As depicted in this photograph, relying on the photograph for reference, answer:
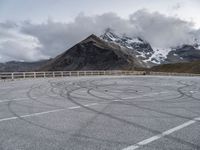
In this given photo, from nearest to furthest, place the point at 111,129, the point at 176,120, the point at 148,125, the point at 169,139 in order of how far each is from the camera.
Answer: the point at 169,139, the point at 111,129, the point at 148,125, the point at 176,120

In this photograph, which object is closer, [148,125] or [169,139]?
[169,139]

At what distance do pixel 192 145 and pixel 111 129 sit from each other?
2006 millimetres

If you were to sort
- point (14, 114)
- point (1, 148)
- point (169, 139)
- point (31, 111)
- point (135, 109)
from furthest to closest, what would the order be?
point (135, 109), point (31, 111), point (14, 114), point (169, 139), point (1, 148)

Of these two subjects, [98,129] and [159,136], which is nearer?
[159,136]

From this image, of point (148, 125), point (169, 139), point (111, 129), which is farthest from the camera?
point (148, 125)

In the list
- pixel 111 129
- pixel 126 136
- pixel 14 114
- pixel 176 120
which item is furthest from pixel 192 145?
pixel 14 114

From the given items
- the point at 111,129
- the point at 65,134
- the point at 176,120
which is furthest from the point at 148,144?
the point at 176,120

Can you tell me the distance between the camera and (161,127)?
705cm

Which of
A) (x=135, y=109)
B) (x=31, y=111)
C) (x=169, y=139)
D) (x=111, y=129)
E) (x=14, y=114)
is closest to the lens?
(x=169, y=139)

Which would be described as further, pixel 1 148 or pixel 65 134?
pixel 65 134

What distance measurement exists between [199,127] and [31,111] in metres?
5.31

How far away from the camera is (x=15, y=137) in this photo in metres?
6.00

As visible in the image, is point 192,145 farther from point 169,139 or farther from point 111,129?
point 111,129

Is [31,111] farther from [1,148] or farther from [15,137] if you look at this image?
[1,148]
